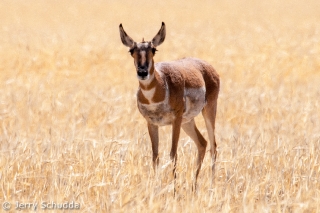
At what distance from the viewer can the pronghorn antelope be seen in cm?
789

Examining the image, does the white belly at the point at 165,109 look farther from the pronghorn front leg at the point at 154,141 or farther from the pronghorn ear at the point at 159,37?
the pronghorn ear at the point at 159,37

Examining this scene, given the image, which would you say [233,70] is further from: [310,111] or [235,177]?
[235,177]

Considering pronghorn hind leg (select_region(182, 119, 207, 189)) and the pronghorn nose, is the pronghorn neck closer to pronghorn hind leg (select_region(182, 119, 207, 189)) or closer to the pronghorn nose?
the pronghorn nose

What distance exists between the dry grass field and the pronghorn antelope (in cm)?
55

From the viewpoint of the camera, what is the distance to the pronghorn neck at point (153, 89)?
819 cm

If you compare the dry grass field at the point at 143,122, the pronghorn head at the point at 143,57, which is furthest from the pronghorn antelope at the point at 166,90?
the dry grass field at the point at 143,122

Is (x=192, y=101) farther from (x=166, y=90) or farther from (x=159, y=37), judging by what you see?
(x=159, y=37)

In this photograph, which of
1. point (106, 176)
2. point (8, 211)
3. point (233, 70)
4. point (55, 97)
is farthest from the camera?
point (233, 70)

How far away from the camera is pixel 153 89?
822 cm

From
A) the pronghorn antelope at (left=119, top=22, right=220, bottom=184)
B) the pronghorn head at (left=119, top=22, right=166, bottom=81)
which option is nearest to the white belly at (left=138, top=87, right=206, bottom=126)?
the pronghorn antelope at (left=119, top=22, right=220, bottom=184)

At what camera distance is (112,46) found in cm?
2464

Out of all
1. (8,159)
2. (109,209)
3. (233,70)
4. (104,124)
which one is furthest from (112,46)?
(109,209)

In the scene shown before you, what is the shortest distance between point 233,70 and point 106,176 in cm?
1290

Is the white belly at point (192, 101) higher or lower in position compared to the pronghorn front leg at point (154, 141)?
higher
